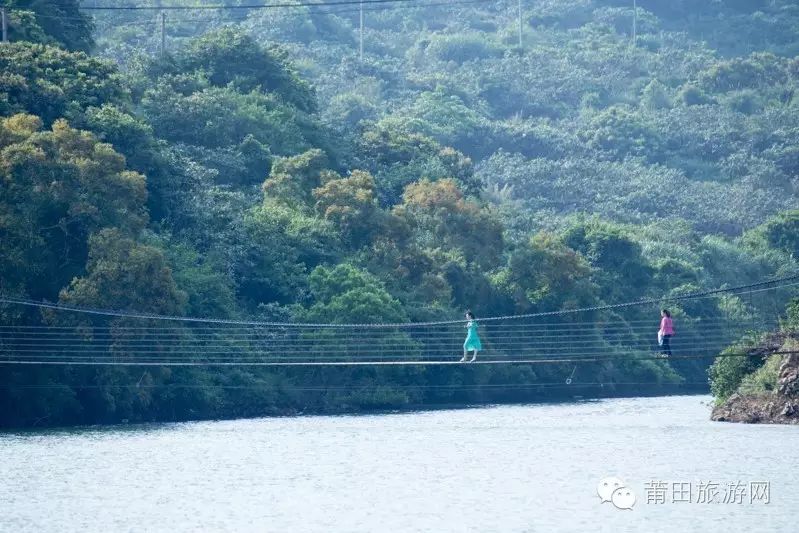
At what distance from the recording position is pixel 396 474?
3048cm

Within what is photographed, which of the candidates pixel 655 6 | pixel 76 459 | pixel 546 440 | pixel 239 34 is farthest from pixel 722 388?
pixel 655 6

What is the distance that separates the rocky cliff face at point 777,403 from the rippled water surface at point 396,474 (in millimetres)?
630

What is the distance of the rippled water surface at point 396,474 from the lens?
25.3 metres

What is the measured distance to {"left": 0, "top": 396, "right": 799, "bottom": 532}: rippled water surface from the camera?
25328 millimetres

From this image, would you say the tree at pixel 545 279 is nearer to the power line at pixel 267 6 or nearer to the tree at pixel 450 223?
the tree at pixel 450 223

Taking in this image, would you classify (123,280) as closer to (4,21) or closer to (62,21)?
(4,21)

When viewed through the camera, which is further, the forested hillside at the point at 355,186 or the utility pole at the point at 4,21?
the utility pole at the point at 4,21

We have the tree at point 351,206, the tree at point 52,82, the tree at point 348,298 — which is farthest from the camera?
the tree at point 351,206

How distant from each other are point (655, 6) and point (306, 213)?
5463cm

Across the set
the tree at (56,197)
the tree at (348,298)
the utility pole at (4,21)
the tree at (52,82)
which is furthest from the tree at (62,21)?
the tree at (348,298)

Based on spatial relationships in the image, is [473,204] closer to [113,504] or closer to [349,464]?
[349,464]

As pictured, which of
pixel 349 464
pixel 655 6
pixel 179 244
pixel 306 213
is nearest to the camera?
pixel 349 464

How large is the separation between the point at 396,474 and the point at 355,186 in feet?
64.2

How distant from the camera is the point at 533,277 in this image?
50812 millimetres
